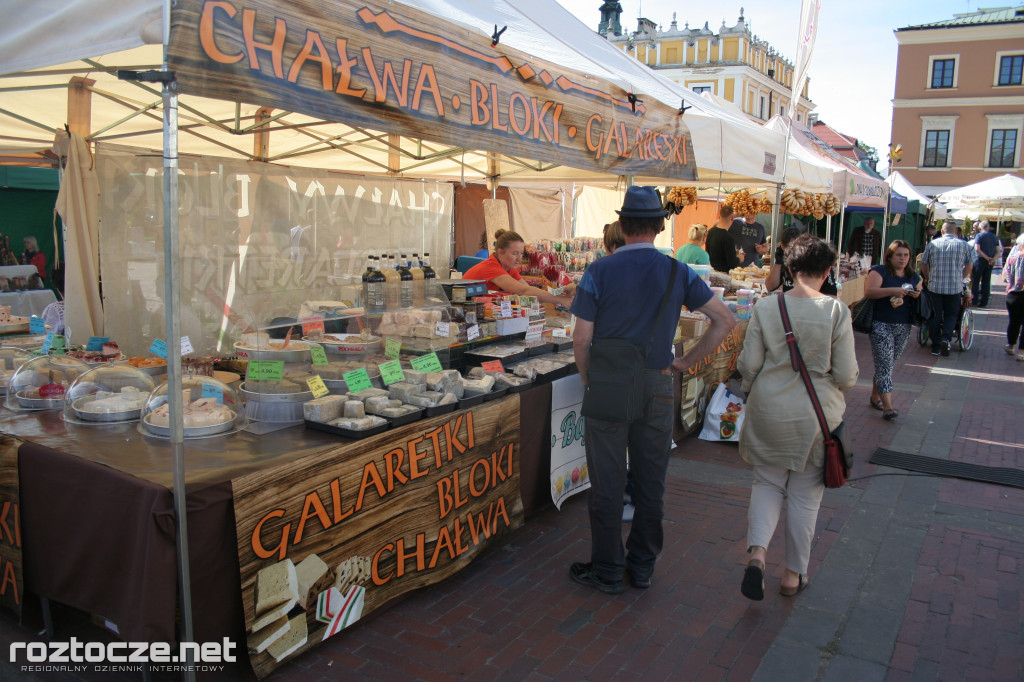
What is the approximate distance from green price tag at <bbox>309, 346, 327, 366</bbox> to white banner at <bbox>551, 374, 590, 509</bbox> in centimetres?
143

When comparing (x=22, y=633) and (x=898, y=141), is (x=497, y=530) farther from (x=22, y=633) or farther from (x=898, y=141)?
(x=898, y=141)

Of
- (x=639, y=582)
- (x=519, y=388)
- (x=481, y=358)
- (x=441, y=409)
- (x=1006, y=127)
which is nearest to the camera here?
(x=441, y=409)

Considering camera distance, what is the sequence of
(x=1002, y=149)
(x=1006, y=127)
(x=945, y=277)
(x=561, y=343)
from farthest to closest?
(x=1002, y=149)
(x=1006, y=127)
(x=945, y=277)
(x=561, y=343)

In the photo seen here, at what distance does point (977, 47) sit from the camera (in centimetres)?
3862

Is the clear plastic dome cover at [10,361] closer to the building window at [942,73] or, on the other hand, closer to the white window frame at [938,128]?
the white window frame at [938,128]

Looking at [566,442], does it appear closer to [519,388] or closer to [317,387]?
[519,388]

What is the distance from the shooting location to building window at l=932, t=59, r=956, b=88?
39469mm

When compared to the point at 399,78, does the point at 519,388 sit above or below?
below

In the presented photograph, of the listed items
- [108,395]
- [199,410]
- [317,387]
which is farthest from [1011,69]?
[108,395]

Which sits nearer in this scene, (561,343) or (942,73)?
(561,343)

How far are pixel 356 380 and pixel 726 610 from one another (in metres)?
2.16

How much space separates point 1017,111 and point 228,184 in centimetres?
4576

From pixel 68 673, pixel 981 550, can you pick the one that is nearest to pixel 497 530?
pixel 68 673

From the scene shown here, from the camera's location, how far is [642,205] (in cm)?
334
